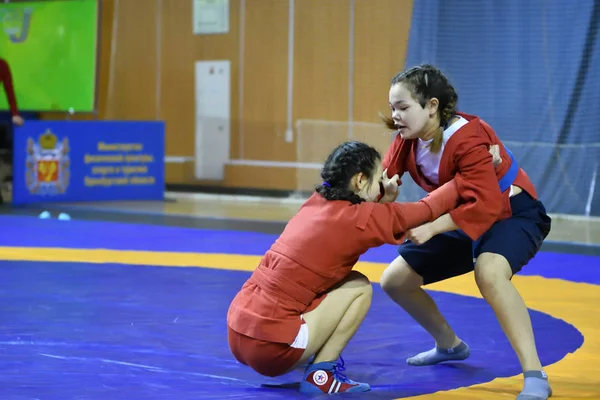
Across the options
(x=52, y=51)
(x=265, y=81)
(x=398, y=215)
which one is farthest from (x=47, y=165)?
(x=398, y=215)

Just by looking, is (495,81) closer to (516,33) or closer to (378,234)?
(516,33)

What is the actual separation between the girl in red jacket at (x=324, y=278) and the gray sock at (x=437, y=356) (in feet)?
1.60

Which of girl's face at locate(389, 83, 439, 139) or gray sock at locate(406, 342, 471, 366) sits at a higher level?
girl's face at locate(389, 83, 439, 139)

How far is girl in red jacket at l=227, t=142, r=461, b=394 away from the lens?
3.31 meters

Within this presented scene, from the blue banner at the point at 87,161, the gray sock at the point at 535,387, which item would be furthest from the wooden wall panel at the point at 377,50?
the gray sock at the point at 535,387

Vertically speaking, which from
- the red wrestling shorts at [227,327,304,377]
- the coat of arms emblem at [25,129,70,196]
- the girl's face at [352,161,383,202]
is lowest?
the coat of arms emblem at [25,129,70,196]

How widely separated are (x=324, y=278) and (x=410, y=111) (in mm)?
650

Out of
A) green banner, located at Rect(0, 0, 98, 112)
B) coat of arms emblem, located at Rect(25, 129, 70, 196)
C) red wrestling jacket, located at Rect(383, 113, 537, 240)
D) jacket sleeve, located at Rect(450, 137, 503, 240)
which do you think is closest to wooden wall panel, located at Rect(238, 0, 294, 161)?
green banner, located at Rect(0, 0, 98, 112)

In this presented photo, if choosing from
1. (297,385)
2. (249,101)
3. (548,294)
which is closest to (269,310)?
(297,385)

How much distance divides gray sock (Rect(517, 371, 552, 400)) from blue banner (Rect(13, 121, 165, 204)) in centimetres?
814

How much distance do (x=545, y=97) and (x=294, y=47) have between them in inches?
141

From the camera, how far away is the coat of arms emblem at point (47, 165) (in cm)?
1061

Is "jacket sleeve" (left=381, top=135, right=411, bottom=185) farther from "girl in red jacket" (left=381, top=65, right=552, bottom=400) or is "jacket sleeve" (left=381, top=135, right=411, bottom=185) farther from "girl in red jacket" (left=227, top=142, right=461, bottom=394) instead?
"girl in red jacket" (left=227, top=142, right=461, bottom=394)

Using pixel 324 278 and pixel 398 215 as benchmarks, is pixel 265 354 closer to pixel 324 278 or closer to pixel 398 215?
pixel 324 278
